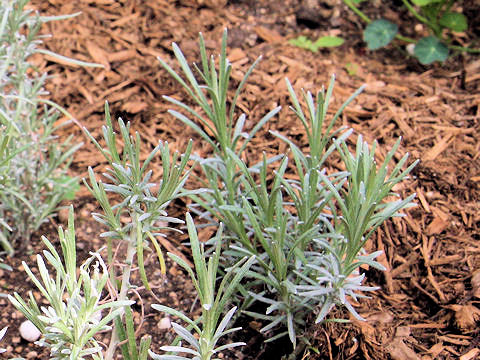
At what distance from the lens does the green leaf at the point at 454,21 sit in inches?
117

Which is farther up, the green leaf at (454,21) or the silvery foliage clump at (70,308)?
the silvery foliage clump at (70,308)

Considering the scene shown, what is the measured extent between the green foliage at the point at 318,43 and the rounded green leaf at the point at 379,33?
0.14 metres

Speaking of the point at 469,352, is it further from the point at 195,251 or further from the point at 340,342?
the point at 195,251

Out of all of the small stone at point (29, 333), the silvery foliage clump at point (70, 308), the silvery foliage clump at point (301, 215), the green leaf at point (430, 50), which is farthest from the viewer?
the green leaf at point (430, 50)

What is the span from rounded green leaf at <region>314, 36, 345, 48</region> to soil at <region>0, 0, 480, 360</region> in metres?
0.05

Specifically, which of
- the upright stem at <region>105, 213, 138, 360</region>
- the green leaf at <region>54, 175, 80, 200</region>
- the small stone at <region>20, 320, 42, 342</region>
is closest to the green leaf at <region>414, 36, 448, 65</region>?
the green leaf at <region>54, 175, 80, 200</region>

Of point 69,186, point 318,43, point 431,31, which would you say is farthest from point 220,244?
point 431,31

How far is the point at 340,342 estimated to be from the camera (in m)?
1.79

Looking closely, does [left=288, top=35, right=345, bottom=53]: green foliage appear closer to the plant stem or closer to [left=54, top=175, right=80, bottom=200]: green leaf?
the plant stem

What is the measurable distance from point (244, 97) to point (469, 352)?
1.46 metres

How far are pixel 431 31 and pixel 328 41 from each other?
2.05 ft

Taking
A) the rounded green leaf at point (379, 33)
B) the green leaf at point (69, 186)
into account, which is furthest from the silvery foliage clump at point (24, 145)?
the rounded green leaf at point (379, 33)

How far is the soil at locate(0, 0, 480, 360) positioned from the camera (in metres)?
1.84

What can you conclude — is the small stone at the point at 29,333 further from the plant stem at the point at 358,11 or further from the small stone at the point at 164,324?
the plant stem at the point at 358,11
